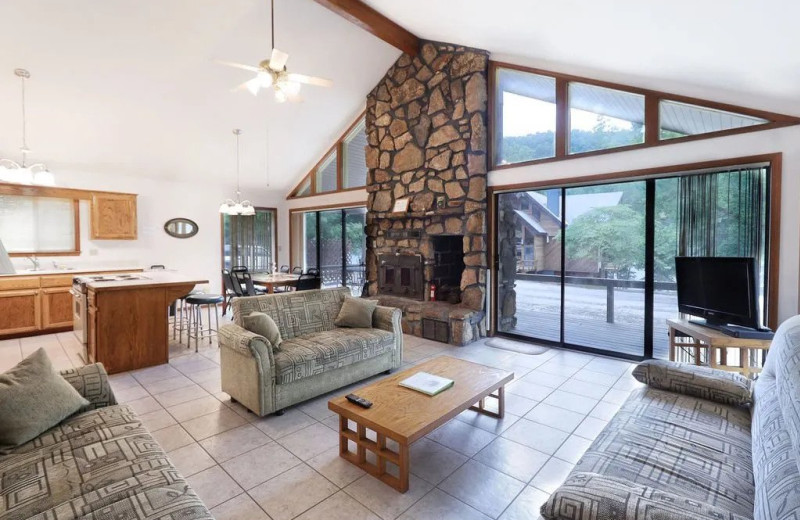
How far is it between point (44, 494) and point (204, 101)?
18.4 feet

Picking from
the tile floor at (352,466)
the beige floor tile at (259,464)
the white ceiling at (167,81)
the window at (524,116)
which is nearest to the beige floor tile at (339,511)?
the tile floor at (352,466)

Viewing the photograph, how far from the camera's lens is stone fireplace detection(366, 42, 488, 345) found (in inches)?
210

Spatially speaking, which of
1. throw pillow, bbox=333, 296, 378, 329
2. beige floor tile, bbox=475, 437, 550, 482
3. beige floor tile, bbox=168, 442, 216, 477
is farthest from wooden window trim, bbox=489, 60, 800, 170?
beige floor tile, bbox=168, 442, 216, 477

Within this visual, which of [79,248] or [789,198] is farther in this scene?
[79,248]

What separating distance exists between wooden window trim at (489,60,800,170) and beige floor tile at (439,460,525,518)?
371cm

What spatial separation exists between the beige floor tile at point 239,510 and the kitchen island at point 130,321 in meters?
2.88

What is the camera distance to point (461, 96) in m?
5.45

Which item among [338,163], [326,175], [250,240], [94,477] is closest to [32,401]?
[94,477]

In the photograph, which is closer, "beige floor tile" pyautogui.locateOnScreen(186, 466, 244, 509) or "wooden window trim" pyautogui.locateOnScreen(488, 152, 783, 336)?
"beige floor tile" pyautogui.locateOnScreen(186, 466, 244, 509)

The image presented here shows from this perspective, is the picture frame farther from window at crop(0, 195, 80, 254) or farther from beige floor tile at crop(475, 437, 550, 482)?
window at crop(0, 195, 80, 254)

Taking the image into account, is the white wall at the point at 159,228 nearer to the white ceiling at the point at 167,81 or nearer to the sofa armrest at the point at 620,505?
the white ceiling at the point at 167,81

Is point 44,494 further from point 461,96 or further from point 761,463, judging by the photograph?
point 461,96

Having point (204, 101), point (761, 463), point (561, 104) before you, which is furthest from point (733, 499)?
point (204, 101)

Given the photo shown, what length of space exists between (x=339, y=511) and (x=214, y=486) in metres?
0.79
